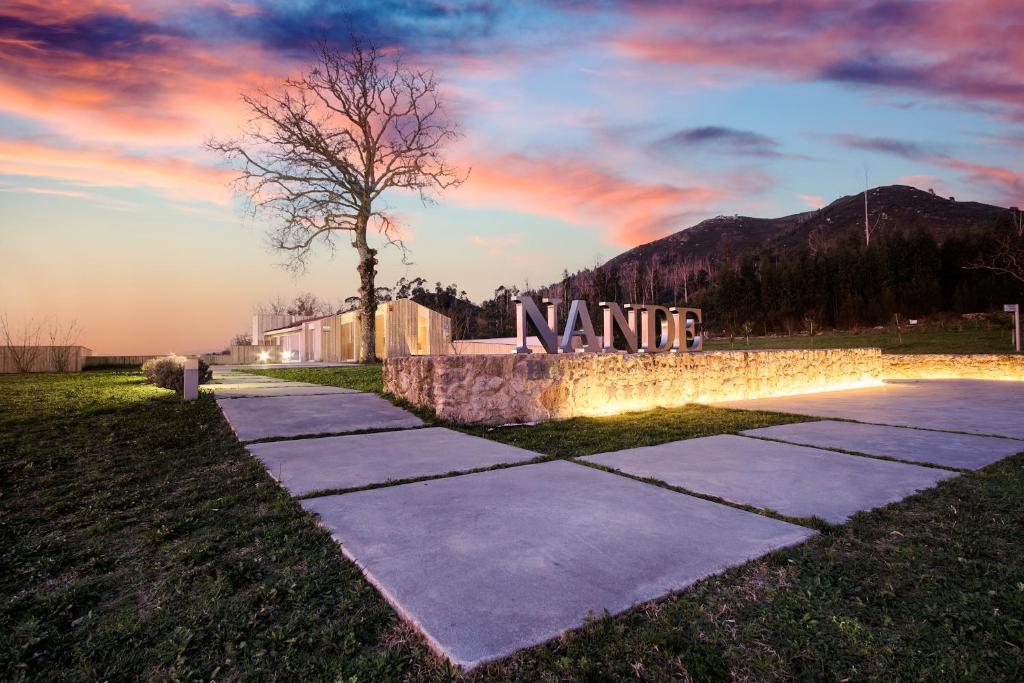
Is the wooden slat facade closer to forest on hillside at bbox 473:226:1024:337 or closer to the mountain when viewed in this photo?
forest on hillside at bbox 473:226:1024:337

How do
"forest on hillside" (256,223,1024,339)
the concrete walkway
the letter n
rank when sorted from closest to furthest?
the concrete walkway → the letter n → "forest on hillside" (256,223,1024,339)

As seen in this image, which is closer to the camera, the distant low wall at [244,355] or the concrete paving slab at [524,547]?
the concrete paving slab at [524,547]

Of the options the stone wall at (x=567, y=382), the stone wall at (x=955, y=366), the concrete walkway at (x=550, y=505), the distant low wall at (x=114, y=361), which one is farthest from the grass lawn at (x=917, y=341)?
the distant low wall at (x=114, y=361)

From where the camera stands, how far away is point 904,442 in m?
4.50

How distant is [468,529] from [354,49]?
64.9 ft

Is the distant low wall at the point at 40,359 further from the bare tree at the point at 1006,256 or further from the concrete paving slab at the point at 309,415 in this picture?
the bare tree at the point at 1006,256

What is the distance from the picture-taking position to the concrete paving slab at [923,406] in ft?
18.3

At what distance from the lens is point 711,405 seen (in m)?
7.39

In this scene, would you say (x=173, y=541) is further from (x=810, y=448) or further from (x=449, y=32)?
(x=449, y=32)

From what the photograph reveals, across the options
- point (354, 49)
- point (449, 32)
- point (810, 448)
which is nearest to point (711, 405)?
point (810, 448)

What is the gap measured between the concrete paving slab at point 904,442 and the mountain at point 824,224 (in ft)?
141

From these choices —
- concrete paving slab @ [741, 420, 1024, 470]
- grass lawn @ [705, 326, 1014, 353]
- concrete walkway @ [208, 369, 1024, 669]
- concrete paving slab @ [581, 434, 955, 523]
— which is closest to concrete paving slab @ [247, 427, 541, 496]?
concrete walkway @ [208, 369, 1024, 669]

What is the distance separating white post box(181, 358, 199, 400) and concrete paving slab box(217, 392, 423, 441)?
700 millimetres

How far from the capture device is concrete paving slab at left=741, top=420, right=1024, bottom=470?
3.88m
